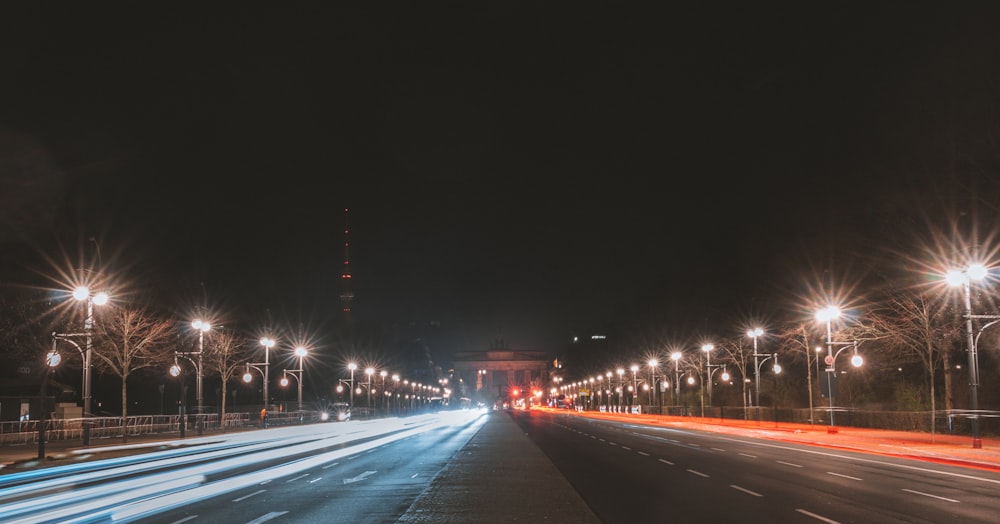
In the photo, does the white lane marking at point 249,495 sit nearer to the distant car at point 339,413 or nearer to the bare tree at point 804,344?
the bare tree at point 804,344

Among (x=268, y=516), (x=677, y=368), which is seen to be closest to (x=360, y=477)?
(x=268, y=516)

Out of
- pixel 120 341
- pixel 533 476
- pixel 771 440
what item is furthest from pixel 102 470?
pixel 771 440

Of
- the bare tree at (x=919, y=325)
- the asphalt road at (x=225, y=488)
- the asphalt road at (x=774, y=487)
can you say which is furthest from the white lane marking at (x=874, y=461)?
the asphalt road at (x=225, y=488)

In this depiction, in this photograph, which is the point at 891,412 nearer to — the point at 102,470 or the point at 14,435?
the point at 102,470

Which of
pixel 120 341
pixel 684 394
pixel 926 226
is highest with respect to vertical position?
pixel 926 226

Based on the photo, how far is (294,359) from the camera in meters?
119

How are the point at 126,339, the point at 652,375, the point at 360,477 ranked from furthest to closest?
1. the point at 652,375
2. the point at 126,339
3. the point at 360,477

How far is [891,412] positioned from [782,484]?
33.5 meters

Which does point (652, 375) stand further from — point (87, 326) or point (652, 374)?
point (87, 326)

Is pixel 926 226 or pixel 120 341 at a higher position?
pixel 926 226

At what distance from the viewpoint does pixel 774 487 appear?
19.9 m

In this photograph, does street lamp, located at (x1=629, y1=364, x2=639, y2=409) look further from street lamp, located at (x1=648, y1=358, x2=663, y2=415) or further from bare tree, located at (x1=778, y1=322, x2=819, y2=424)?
bare tree, located at (x1=778, y1=322, x2=819, y2=424)

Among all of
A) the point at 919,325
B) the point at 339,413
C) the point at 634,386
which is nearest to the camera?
the point at 919,325

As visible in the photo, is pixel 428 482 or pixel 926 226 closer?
pixel 428 482
